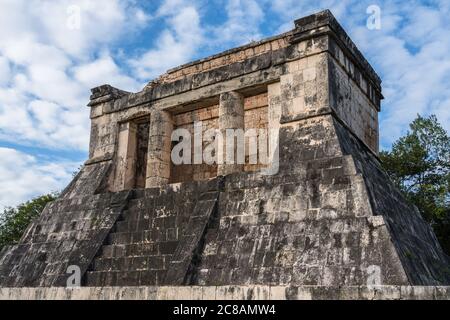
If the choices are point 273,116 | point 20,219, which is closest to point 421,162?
point 273,116

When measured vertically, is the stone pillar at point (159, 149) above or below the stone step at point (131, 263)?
above

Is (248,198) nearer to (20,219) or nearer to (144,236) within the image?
(144,236)

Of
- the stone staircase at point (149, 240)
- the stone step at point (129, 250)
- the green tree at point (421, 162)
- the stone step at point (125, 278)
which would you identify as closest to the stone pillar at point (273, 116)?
the stone staircase at point (149, 240)

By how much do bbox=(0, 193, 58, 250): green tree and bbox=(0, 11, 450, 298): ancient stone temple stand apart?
14.4 meters

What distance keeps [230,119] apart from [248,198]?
2.16 metres

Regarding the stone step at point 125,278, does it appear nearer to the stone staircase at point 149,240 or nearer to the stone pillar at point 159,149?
the stone staircase at point 149,240

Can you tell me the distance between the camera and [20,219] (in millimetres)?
25062

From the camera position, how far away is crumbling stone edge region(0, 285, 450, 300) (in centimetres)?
525

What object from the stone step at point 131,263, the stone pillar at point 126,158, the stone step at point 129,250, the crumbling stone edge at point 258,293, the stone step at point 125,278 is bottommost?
the crumbling stone edge at point 258,293

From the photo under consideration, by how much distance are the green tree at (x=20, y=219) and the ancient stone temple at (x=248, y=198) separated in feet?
47.4

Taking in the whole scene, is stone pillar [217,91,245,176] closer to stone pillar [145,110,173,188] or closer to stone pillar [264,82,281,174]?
stone pillar [264,82,281,174]

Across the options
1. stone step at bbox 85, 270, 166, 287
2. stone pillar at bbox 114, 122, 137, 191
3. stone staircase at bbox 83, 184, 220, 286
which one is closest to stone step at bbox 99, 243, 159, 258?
stone staircase at bbox 83, 184, 220, 286

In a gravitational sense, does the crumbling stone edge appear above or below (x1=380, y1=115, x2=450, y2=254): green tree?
below

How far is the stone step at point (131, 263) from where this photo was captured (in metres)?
8.57
